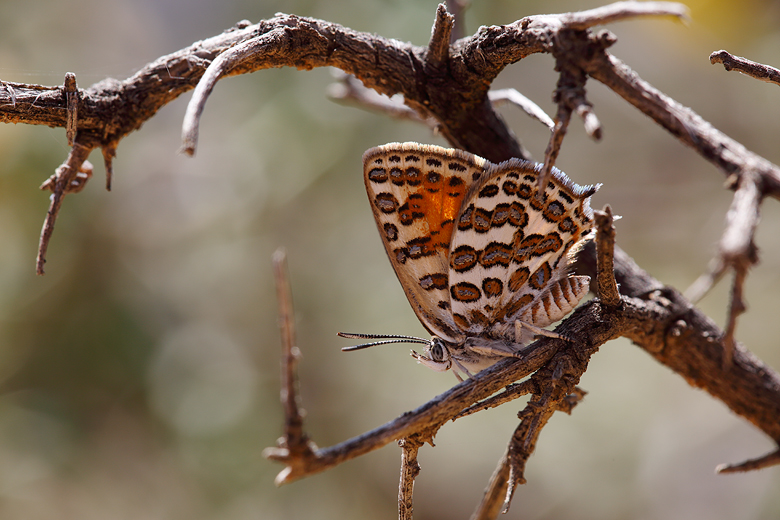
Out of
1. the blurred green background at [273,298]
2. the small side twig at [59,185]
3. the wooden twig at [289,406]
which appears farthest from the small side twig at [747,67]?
the blurred green background at [273,298]

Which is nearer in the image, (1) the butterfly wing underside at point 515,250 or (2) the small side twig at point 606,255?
(2) the small side twig at point 606,255

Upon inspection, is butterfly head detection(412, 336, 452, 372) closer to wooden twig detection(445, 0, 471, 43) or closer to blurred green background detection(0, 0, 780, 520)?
wooden twig detection(445, 0, 471, 43)

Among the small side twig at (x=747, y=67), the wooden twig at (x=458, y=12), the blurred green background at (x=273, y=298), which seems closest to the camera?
the small side twig at (x=747, y=67)

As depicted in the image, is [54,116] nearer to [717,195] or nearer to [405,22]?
[405,22]

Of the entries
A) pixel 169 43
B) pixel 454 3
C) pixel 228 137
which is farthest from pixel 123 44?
pixel 454 3

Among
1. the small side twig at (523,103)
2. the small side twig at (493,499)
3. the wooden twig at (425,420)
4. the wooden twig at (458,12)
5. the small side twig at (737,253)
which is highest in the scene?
the wooden twig at (458,12)

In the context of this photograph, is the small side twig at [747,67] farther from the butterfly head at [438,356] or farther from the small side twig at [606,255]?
the butterfly head at [438,356]
